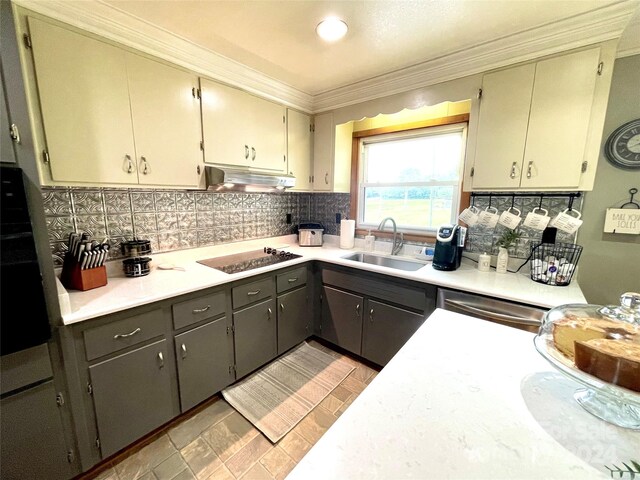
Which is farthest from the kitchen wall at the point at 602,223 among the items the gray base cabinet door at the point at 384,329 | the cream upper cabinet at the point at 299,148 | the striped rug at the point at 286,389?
the cream upper cabinet at the point at 299,148

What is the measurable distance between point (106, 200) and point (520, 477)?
7.31 ft

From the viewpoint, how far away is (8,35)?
97 centimetres

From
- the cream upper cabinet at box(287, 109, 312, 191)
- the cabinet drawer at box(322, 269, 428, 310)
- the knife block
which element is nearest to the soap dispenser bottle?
the cabinet drawer at box(322, 269, 428, 310)

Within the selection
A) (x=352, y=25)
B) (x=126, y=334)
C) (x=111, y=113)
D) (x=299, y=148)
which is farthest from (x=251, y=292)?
(x=352, y=25)

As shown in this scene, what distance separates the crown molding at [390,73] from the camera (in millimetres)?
1284

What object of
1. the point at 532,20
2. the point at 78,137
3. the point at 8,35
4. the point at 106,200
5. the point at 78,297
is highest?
the point at 532,20

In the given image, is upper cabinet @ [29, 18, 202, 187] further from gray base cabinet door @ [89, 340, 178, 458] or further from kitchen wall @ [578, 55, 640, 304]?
kitchen wall @ [578, 55, 640, 304]

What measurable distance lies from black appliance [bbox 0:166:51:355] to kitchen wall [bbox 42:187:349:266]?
0.41 meters

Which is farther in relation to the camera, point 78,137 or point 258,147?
point 258,147

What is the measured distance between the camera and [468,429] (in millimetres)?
578

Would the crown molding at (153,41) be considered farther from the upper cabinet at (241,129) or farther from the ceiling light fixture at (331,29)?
the ceiling light fixture at (331,29)

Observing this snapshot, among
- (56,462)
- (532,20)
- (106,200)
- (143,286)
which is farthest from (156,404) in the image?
(532,20)

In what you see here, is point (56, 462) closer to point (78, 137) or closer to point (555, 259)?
point (78, 137)

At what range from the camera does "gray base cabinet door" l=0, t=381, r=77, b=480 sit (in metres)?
1.06
